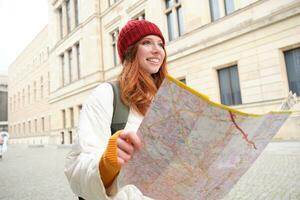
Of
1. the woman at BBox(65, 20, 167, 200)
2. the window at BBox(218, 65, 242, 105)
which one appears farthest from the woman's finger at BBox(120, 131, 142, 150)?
the window at BBox(218, 65, 242, 105)

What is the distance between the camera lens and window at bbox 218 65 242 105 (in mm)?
10172

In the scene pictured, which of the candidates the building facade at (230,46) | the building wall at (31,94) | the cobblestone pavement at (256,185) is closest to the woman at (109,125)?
the cobblestone pavement at (256,185)

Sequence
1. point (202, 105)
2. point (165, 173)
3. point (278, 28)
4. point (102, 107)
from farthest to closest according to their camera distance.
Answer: point (278, 28)
point (102, 107)
point (165, 173)
point (202, 105)

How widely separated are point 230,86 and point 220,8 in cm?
337

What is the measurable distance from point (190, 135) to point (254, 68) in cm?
948

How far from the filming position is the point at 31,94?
34.7 meters

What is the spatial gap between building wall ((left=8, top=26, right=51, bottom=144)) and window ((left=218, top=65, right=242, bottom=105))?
22.7 meters

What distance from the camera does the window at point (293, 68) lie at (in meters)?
8.55

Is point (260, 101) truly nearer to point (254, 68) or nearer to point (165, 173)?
point (254, 68)

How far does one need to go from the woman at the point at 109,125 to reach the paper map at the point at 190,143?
0.16 feet

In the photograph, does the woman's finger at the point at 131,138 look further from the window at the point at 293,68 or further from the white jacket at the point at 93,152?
the window at the point at 293,68

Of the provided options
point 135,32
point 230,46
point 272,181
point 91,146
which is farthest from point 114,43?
point 91,146

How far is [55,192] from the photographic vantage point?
4.50 metres

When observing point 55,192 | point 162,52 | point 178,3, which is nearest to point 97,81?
point 178,3
